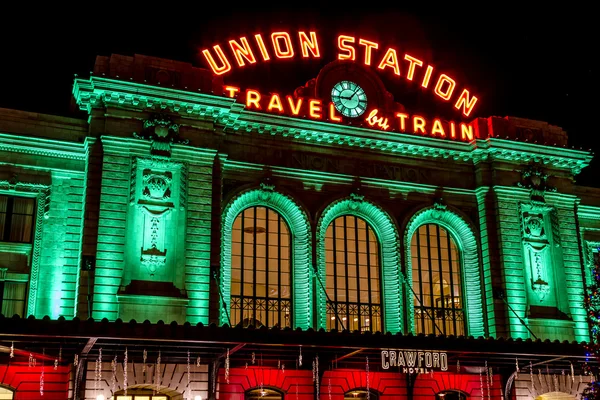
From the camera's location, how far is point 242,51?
35125mm

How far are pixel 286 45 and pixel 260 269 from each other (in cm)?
1148

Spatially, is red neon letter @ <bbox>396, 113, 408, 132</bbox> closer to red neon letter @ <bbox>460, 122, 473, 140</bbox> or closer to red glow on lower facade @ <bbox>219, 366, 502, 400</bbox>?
red neon letter @ <bbox>460, 122, 473, 140</bbox>

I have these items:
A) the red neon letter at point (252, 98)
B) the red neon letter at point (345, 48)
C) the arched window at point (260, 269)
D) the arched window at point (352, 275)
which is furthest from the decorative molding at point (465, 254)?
the red neon letter at point (252, 98)

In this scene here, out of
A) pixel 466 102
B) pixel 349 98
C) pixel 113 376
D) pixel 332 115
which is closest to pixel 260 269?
pixel 332 115

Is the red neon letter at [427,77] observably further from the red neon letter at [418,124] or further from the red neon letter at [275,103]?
the red neon letter at [275,103]

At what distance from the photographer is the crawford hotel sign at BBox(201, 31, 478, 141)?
111 ft

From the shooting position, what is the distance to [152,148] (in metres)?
29.6

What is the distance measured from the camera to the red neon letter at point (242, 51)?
3488cm

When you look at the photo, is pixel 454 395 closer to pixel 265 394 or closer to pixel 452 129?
pixel 265 394

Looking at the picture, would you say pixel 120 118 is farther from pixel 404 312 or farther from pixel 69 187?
pixel 404 312

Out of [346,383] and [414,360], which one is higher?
[414,360]

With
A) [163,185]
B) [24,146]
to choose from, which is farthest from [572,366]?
[24,146]

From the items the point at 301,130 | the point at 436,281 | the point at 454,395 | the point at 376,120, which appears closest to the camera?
the point at 454,395

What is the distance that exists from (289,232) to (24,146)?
38.0 ft
